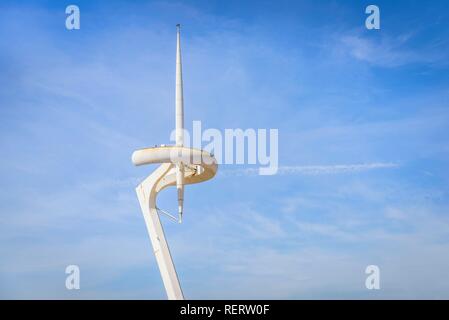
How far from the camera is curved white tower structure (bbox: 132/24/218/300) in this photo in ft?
180

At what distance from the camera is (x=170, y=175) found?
5862 cm

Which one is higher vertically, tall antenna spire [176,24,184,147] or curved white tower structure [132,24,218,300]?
tall antenna spire [176,24,184,147]

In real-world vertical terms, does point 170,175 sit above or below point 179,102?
below

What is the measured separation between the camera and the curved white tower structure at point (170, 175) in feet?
180

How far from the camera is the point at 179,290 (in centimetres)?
5569

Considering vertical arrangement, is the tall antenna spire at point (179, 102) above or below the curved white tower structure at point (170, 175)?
above
